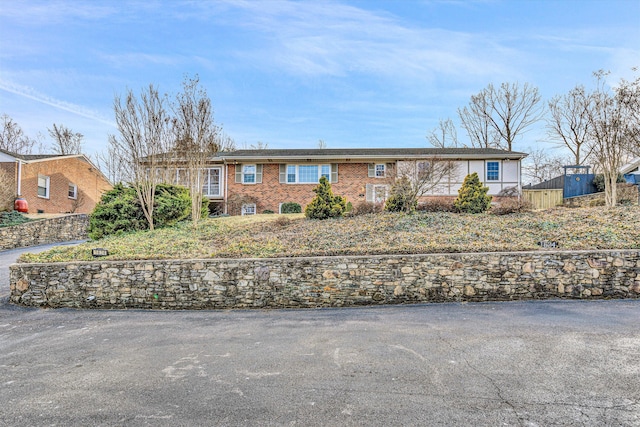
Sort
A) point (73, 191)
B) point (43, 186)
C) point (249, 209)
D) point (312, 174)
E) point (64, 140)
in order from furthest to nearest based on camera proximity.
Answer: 1. point (64, 140)
2. point (73, 191)
3. point (43, 186)
4. point (312, 174)
5. point (249, 209)

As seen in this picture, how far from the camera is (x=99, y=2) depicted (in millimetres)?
10312

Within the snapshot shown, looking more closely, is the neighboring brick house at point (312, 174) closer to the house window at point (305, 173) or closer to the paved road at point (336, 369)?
the house window at point (305, 173)

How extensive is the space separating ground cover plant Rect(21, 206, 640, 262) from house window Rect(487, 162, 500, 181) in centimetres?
856

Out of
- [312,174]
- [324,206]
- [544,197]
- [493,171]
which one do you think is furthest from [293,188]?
[544,197]

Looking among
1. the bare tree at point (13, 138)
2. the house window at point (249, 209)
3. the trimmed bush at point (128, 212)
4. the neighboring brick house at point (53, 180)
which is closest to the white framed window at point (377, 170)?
the house window at point (249, 209)

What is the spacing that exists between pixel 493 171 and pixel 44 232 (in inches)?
947

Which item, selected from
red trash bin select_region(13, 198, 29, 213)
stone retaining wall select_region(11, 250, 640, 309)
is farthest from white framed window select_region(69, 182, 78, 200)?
stone retaining wall select_region(11, 250, 640, 309)

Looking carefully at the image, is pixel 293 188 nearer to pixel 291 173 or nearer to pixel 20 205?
pixel 291 173

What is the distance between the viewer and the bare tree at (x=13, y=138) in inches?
1394

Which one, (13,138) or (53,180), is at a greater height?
(13,138)

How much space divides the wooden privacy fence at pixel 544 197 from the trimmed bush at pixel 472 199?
8.55 metres

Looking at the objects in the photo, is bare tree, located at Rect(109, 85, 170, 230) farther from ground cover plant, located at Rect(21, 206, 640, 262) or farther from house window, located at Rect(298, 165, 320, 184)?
house window, located at Rect(298, 165, 320, 184)

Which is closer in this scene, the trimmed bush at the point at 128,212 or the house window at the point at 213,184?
the trimmed bush at the point at 128,212

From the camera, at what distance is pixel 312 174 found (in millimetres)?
23188
